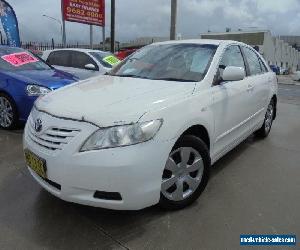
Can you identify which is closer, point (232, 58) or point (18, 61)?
point (232, 58)

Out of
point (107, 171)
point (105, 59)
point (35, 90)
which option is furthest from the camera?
point (105, 59)

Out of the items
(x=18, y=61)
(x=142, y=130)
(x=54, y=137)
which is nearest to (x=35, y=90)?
(x=18, y=61)

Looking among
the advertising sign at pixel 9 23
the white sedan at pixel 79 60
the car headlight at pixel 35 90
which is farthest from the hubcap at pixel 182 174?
the advertising sign at pixel 9 23

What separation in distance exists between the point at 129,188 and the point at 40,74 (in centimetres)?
435

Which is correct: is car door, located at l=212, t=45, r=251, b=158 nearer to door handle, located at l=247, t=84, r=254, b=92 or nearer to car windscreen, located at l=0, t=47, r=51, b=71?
door handle, located at l=247, t=84, r=254, b=92

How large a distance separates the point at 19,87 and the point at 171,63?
2.97m

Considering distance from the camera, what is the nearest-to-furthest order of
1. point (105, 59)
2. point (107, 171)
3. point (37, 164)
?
point (107, 171), point (37, 164), point (105, 59)

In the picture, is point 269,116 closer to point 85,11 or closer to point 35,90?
point 35,90

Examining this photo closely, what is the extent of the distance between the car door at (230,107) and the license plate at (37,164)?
1.77 meters

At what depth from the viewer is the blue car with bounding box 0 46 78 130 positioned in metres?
5.97

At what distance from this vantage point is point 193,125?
337 centimetres

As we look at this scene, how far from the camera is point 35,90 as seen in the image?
19.6 feet

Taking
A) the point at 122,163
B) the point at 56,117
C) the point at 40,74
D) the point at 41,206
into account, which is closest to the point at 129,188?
the point at 122,163

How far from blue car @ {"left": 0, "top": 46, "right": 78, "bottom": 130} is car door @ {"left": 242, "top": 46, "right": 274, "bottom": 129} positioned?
307 cm
